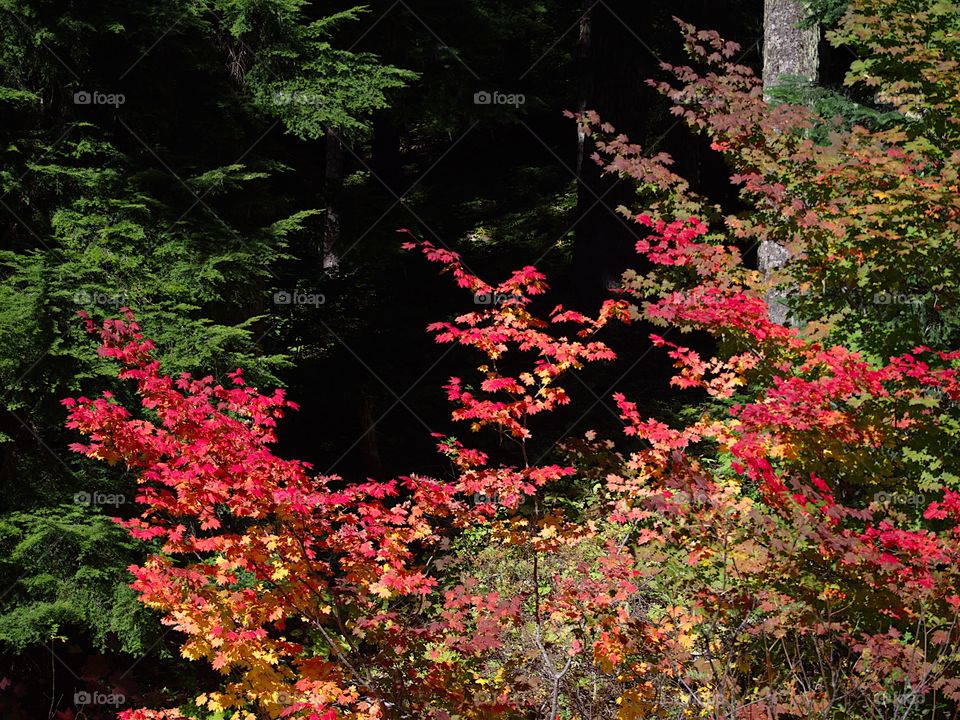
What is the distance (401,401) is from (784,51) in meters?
5.31

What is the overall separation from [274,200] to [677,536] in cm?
415

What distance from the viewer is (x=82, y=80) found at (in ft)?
20.7

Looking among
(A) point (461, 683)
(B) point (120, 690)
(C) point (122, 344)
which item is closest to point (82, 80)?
(C) point (122, 344)

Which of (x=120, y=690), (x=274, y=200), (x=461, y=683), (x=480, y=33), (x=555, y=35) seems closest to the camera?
(x=461, y=683)

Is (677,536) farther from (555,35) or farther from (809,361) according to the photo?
(555,35)
